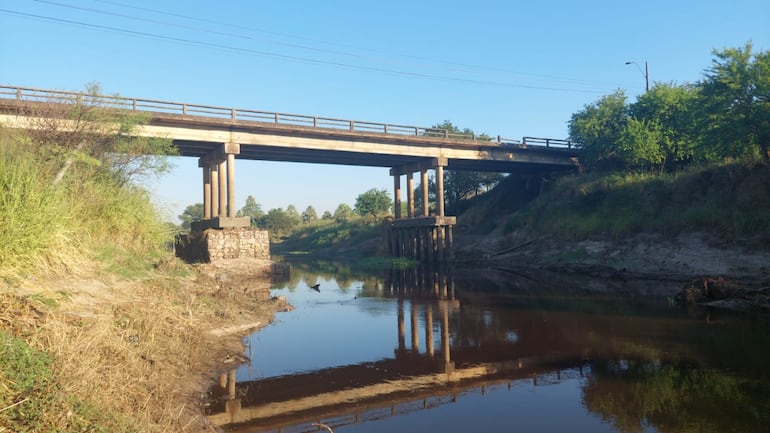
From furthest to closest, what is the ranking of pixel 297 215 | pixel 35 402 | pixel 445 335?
pixel 297 215, pixel 445 335, pixel 35 402

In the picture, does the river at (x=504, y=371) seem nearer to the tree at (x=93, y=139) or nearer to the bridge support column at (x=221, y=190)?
the tree at (x=93, y=139)

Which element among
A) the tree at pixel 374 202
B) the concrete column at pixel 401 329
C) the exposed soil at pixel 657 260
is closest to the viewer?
the concrete column at pixel 401 329

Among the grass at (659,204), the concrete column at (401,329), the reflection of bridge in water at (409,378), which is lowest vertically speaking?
the reflection of bridge in water at (409,378)

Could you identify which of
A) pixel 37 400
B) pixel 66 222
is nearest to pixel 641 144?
pixel 66 222

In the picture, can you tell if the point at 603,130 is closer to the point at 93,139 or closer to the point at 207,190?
the point at 207,190

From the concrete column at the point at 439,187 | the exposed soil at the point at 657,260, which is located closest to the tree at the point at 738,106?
the exposed soil at the point at 657,260

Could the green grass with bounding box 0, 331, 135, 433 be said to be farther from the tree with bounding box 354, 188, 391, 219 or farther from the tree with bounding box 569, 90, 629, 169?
the tree with bounding box 354, 188, 391, 219

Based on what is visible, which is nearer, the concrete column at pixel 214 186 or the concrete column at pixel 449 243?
the concrete column at pixel 214 186

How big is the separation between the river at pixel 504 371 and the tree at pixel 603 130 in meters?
30.5

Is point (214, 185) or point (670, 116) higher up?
point (670, 116)

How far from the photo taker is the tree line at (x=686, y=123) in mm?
27203

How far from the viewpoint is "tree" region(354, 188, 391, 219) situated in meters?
76.4

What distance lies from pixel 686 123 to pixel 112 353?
1687 inches

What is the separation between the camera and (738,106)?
2814 centimetres
